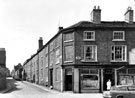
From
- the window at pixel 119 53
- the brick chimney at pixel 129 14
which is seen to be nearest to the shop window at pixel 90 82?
the window at pixel 119 53

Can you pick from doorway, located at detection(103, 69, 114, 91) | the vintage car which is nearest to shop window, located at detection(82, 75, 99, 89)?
doorway, located at detection(103, 69, 114, 91)

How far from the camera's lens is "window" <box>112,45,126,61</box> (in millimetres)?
31984

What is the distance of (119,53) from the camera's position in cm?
3206

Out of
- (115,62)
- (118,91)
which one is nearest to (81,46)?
(115,62)

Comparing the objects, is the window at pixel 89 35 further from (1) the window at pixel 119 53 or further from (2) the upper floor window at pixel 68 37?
(1) the window at pixel 119 53

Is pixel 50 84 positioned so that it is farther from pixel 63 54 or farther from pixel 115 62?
pixel 115 62

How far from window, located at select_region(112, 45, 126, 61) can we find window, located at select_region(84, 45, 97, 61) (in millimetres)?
2410

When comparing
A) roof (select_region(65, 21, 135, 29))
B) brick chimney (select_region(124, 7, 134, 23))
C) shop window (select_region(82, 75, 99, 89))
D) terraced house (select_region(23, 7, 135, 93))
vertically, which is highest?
brick chimney (select_region(124, 7, 134, 23))

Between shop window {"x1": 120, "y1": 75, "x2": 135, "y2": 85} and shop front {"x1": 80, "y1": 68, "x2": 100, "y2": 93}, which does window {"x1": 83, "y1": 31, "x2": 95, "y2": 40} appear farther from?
shop window {"x1": 120, "y1": 75, "x2": 135, "y2": 85}

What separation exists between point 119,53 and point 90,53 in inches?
145

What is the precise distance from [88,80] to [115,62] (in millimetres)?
4083

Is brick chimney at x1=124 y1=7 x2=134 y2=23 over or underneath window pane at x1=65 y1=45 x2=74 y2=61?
over

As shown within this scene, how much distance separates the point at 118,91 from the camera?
808 inches

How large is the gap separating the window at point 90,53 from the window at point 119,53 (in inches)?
94.9
